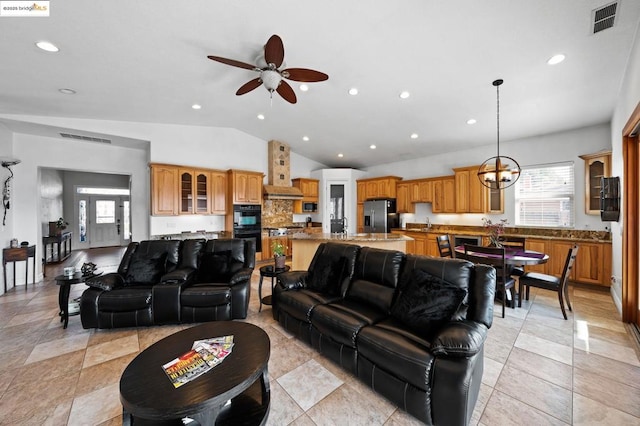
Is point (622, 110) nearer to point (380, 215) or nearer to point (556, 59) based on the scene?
point (556, 59)

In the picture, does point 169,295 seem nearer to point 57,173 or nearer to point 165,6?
point 165,6

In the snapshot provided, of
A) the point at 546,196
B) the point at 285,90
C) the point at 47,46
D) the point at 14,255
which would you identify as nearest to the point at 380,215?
the point at 546,196

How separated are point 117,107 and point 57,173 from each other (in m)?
5.93

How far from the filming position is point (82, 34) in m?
2.48

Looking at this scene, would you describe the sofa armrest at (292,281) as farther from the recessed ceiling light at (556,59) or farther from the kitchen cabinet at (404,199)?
the kitchen cabinet at (404,199)

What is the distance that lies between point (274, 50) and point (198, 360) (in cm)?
264

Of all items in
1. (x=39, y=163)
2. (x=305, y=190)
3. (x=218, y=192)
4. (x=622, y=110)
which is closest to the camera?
(x=622, y=110)

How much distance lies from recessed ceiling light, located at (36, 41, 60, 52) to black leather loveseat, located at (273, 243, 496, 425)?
138 inches

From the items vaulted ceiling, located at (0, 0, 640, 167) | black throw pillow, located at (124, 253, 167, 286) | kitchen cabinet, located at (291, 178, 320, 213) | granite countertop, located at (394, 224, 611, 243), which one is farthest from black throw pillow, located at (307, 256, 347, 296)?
kitchen cabinet, located at (291, 178, 320, 213)

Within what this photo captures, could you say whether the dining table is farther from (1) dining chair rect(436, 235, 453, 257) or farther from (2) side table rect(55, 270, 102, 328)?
(2) side table rect(55, 270, 102, 328)

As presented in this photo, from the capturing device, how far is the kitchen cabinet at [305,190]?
7.69m

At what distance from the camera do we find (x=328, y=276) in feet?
9.13

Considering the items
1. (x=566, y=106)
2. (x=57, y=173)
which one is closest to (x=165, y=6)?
(x=566, y=106)

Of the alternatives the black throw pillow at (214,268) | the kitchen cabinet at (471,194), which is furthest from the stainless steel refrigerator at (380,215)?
the black throw pillow at (214,268)
